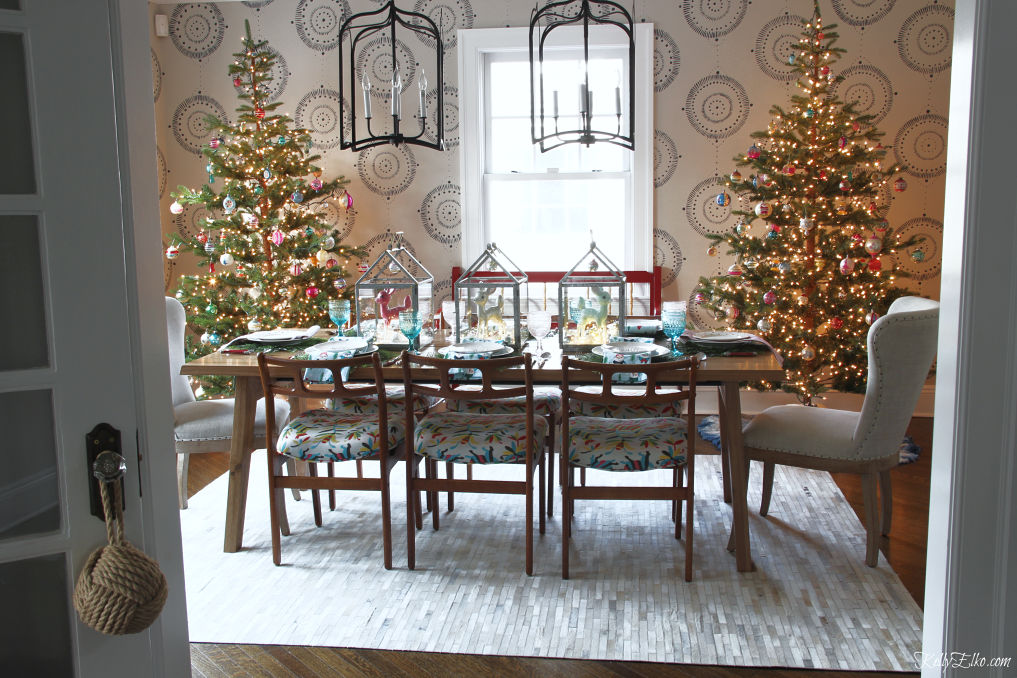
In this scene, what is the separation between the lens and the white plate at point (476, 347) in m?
3.28

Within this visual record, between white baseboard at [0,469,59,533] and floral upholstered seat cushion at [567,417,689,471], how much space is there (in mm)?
1905

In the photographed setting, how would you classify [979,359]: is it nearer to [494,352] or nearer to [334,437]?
[494,352]

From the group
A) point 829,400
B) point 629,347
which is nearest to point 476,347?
point 629,347

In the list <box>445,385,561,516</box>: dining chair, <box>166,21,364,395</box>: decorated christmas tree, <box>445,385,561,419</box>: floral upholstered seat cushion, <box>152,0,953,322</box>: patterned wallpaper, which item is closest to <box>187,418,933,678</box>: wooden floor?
<box>445,385,561,516</box>: dining chair

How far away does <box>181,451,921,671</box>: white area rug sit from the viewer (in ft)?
8.56

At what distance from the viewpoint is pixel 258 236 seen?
5.24 m

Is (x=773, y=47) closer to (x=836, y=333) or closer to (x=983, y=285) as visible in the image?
(x=836, y=333)

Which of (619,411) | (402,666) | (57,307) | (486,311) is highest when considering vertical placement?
(57,307)

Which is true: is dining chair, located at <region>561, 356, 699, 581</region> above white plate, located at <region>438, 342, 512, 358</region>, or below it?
below

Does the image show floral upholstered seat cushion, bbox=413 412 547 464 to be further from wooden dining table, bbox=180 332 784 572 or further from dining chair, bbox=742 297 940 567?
dining chair, bbox=742 297 940 567

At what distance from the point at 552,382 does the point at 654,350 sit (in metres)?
0.40

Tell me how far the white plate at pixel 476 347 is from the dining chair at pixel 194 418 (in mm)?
753

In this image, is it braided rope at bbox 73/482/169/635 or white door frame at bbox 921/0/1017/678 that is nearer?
braided rope at bbox 73/482/169/635

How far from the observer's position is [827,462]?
3133 mm
